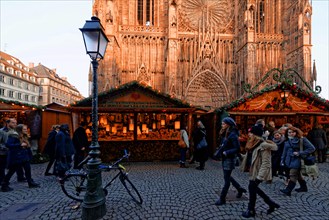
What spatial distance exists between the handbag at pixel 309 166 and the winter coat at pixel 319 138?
4.90m

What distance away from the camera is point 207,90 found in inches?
870

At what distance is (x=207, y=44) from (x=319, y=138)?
53.5 ft

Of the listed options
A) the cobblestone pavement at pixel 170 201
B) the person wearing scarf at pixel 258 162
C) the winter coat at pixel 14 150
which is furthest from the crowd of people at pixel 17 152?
the person wearing scarf at pixel 258 162

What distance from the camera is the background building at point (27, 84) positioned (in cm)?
3272

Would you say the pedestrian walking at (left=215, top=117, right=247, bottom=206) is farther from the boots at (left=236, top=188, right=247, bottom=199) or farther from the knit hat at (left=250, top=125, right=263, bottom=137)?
the boots at (left=236, top=188, right=247, bottom=199)

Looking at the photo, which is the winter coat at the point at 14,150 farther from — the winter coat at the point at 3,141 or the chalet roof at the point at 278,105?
the chalet roof at the point at 278,105

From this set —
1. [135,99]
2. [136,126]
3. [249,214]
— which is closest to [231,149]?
[249,214]

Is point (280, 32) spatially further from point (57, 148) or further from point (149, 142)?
point (57, 148)

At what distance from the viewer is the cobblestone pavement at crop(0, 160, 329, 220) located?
11.1 feet

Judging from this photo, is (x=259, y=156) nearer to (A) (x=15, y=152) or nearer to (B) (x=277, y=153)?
(B) (x=277, y=153)

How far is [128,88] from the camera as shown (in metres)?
7.43

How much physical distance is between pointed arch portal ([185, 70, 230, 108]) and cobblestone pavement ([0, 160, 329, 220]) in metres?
16.2

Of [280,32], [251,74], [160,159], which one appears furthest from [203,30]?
[160,159]

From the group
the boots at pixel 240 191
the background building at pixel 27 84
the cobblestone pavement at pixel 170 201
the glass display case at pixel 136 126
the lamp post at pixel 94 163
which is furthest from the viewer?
the background building at pixel 27 84
